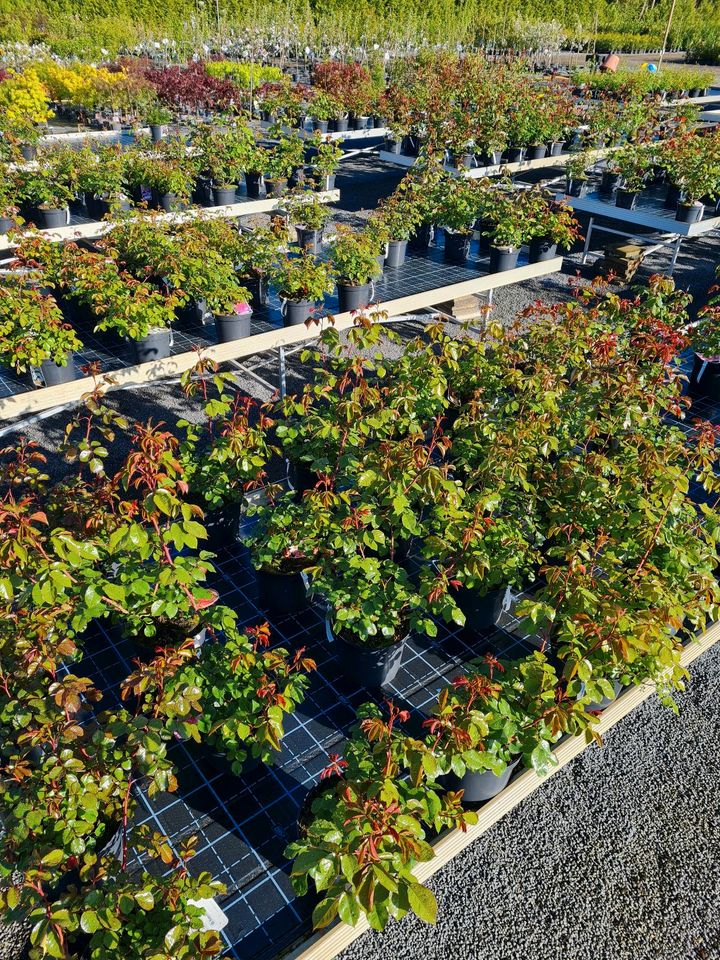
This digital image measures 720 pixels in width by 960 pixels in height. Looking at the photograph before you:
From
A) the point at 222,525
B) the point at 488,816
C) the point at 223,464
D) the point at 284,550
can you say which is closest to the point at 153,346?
the point at 223,464

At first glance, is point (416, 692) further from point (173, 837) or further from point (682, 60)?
point (682, 60)

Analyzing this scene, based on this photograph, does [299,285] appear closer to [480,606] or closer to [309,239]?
[309,239]

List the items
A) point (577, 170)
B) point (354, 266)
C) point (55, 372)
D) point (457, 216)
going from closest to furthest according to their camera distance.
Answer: point (55, 372) → point (354, 266) → point (457, 216) → point (577, 170)

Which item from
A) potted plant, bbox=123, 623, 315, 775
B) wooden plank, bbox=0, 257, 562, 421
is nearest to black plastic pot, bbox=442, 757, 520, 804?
potted plant, bbox=123, 623, 315, 775

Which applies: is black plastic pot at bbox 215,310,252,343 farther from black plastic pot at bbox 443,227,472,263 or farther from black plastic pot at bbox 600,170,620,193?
black plastic pot at bbox 600,170,620,193

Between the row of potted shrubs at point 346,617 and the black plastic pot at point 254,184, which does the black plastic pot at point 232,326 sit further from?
the black plastic pot at point 254,184

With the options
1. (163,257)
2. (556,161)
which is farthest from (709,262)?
(163,257)
